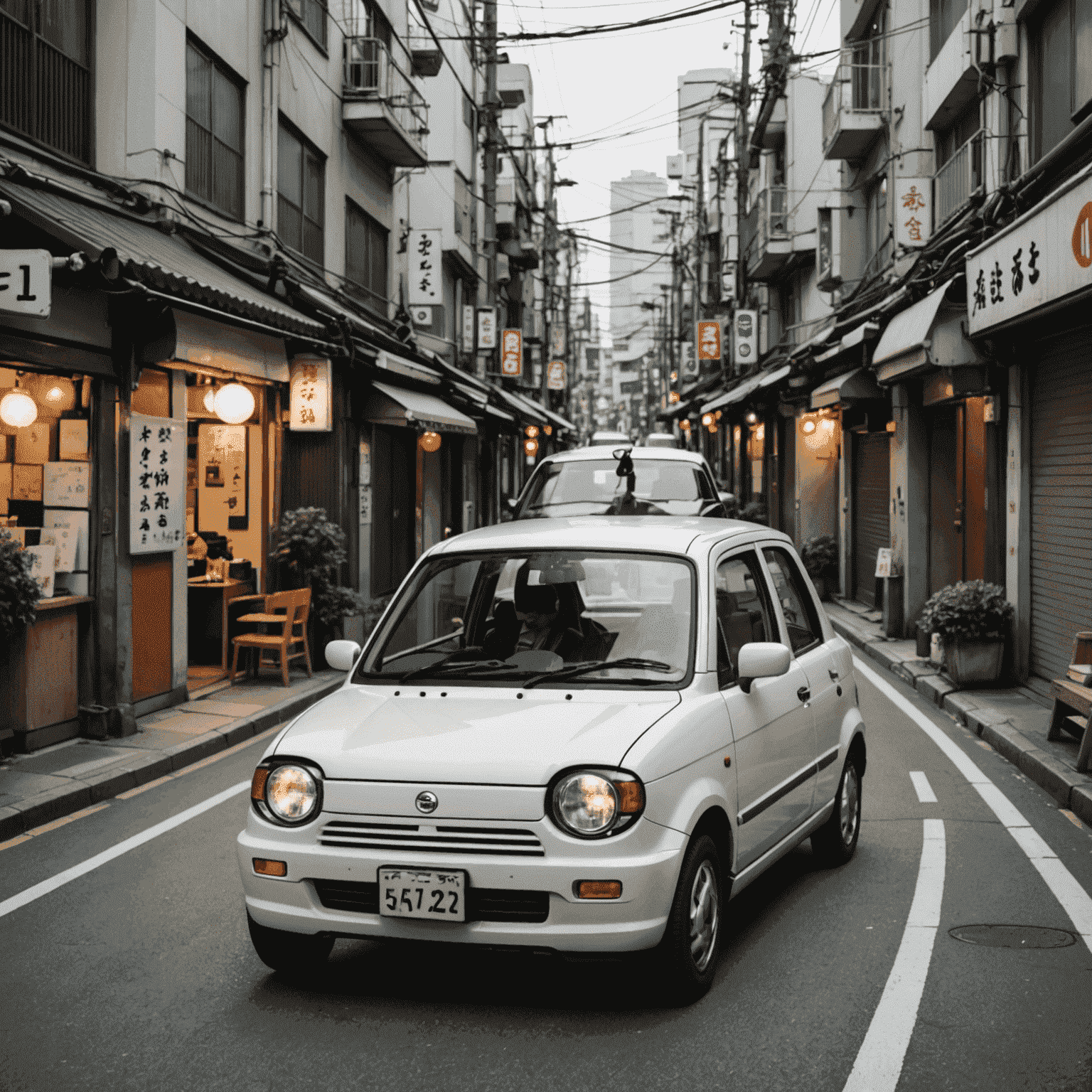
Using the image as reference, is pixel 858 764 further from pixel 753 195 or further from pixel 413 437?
pixel 753 195

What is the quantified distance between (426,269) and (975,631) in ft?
48.4

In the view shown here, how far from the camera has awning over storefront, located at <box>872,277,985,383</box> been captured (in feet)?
41.7

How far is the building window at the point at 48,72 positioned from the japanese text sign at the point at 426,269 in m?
12.3

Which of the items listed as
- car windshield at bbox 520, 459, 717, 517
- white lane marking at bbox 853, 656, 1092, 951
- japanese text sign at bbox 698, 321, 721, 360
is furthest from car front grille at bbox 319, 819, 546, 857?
japanese text sign at bbox 698, 321, 721, 360

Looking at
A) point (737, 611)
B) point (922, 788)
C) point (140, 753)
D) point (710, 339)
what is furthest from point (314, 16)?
point (710, 339)

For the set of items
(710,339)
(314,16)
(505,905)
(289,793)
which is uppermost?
(314,16)

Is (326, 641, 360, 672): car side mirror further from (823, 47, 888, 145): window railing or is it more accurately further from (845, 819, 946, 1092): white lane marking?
(823, 47, 888, 145): window railing

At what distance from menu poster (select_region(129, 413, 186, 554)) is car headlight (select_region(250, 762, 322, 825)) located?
6748 millimetres

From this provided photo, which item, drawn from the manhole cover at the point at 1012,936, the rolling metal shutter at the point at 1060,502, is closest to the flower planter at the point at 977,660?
the rolling metal shutter at the point at 1060,502

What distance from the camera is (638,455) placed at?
12953 mm

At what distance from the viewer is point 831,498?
27.2 m

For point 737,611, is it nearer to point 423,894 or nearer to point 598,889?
point 598,889

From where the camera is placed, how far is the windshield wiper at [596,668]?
4.94 meters

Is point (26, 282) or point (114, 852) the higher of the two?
point (26, 282)
